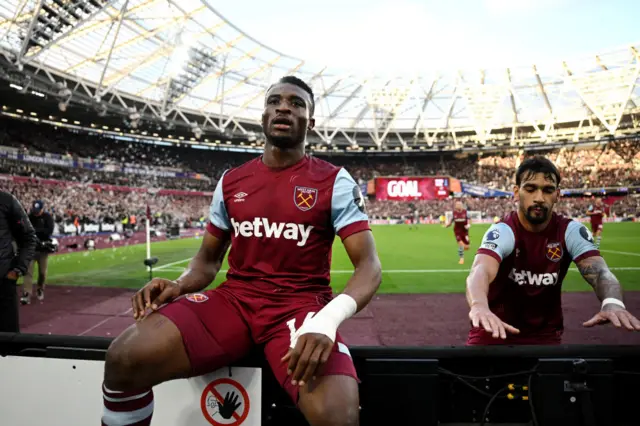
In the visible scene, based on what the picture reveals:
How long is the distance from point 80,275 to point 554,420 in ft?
40.5

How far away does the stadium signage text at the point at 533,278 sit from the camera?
9.25 feet

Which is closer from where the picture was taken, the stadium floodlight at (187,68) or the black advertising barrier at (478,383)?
the black advertising barrier at (478,383)

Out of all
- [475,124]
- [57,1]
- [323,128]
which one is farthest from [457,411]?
[475,124]

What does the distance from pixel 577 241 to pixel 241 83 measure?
38878mm

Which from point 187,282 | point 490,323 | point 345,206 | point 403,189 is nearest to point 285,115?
point 345,206

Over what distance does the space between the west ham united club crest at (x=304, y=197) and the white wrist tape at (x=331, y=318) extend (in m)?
0.55

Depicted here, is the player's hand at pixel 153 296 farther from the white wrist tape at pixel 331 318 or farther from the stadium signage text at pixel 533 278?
the stadium signage text at pixel 533 278

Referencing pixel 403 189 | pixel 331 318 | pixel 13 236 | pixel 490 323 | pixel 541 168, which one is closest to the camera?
pixel 331 318

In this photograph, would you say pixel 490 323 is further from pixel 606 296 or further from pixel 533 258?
pixel 533 258

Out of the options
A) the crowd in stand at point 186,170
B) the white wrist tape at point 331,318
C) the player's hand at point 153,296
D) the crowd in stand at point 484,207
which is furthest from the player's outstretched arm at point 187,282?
the crowd in stand at point 484,207

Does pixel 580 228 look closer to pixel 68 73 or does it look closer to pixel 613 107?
pixel 68 73

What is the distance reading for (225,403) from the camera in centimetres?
210

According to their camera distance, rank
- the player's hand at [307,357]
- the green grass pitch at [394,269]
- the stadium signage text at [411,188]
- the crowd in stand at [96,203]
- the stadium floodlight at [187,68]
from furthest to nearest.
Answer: the stadium signage text at [411,188], the crowd in stand at [96,203], the stadium floodlight at [187,68], the green grass pitch at [394,269], the player's hand at [307,357]

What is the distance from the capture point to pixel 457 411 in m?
2.29
